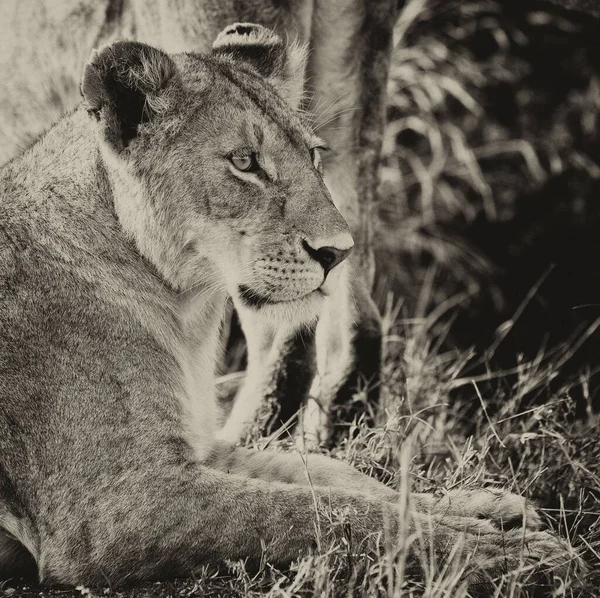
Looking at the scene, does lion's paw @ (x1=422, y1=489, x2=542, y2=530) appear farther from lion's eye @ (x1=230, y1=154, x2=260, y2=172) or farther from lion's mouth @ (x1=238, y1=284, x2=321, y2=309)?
lion's eye @ (x1=230, y1=154, x2=260, y2=172)

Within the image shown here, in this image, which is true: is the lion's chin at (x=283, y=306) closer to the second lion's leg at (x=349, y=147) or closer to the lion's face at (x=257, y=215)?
the lion's face at (x=257, y=215)

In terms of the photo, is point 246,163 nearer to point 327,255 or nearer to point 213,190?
point 213,190

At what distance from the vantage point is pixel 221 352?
3877mm

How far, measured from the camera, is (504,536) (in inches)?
111

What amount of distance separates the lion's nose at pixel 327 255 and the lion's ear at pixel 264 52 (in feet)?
2.70

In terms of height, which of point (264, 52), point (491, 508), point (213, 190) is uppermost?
point (264, 52)

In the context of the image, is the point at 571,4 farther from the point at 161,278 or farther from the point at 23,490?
the point at 23,490

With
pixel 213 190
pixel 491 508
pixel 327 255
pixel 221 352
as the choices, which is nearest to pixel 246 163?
pixel 213 190

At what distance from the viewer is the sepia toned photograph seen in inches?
110

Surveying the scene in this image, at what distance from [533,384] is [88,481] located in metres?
2.05

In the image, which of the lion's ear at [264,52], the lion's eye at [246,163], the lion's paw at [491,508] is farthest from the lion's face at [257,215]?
the lion's paw at [491,508]

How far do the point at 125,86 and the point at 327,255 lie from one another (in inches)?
32.5

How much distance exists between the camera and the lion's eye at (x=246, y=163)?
10.4 ft

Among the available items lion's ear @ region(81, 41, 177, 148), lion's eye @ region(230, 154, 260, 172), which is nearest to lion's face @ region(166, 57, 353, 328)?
lion's eye @ region(230, 154, 260, 172)
